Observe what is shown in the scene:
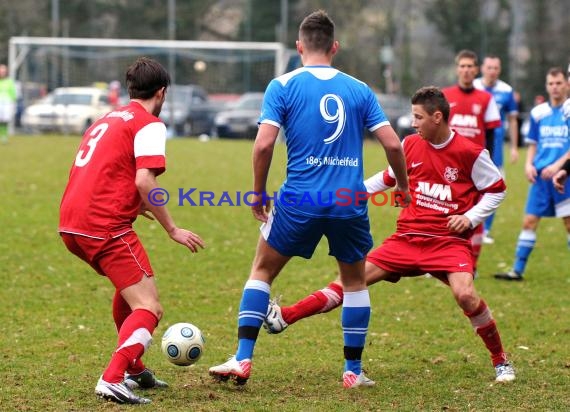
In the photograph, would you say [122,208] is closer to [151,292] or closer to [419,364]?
[151,292]

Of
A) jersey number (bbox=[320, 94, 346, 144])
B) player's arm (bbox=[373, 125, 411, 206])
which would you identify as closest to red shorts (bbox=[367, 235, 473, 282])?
player's arm (bbox=[373, 125, 411, 206])

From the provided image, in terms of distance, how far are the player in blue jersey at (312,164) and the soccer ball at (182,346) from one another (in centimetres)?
16

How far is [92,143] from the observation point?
530 centimetres

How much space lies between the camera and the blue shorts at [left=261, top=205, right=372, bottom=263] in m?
5.49

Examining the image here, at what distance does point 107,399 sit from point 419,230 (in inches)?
88.2

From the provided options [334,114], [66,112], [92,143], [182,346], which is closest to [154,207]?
[92,143]

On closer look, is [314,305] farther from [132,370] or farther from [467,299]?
[132,370]

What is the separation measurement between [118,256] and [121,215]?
22 centimetres

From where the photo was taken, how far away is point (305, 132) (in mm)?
5441

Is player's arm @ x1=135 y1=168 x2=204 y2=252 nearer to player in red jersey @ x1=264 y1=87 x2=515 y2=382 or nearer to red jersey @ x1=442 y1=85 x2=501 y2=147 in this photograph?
player in red jersey @ x1=264 y1=87 x2=515 y2=382

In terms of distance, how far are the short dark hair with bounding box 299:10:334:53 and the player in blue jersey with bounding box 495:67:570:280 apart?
4.67m

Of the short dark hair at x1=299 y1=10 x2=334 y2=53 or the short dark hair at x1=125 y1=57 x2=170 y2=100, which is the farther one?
the short dark hair at x1=299 y1=10 x2=334 y2=53

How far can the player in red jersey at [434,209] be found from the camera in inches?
241

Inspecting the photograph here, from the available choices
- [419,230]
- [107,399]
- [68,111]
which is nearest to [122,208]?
[107,399]
